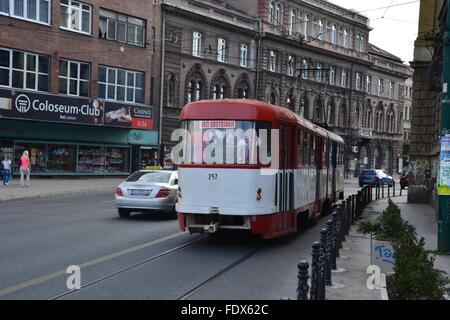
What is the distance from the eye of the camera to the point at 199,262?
9.55 metres

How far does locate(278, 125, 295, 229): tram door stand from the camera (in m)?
11.5

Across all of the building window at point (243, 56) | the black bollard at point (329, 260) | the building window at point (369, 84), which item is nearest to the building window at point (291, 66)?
the building window at point (243, 56)

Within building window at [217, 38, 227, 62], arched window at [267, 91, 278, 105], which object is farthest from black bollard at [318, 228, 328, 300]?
arched window at [267, 91, 278, 105]

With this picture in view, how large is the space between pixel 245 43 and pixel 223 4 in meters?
5.02

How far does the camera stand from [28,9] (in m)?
30.0

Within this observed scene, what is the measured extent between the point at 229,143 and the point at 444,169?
4.14 metres

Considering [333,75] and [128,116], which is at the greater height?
[333,75]

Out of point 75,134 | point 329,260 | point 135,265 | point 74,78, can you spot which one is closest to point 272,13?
point 74,78

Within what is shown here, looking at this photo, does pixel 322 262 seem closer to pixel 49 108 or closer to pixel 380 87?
pixel 49 108

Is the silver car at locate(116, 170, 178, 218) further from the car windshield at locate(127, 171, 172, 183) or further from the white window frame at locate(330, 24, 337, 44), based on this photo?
the white window frame at locate(330, 24, 337, 44)

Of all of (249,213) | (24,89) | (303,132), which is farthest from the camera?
(24,89)

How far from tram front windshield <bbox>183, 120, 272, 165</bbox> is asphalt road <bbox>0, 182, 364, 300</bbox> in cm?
174

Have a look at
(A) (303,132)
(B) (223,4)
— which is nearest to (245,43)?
(B) (223,4)
